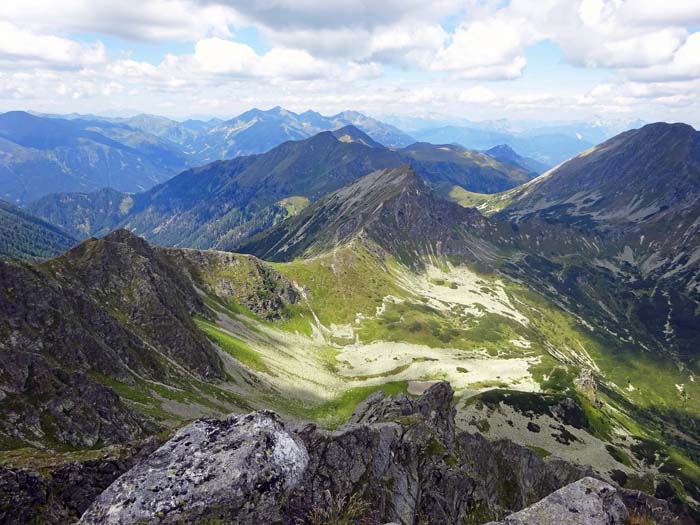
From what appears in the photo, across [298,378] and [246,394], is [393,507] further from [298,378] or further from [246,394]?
[298,378]

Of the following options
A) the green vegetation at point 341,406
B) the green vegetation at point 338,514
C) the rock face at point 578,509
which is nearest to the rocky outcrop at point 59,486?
the green vegetation at point 338,514

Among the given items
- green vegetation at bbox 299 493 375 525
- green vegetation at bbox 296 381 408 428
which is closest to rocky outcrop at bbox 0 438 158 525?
green vegetation at bbox 299 493 375 525

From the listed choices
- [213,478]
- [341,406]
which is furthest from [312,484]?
[341,406]

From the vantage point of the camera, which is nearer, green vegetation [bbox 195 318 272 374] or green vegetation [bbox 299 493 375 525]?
green vegetation [bbox 299 493 375 525]

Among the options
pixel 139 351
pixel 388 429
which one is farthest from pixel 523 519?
pixel 139 351

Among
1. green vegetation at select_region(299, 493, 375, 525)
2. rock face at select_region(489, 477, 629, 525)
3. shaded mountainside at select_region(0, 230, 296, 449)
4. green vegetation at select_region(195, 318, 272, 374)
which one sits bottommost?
green vegetation at select_region(195, 318, 272, 374)

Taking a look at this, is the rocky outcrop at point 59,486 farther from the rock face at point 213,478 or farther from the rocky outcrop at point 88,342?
the rocky outcrop at point 88,342

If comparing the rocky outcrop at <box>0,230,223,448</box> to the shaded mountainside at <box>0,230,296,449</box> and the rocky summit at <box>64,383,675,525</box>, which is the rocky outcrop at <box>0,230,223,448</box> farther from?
the rocky summit at <box>64,383,675,525</box>
